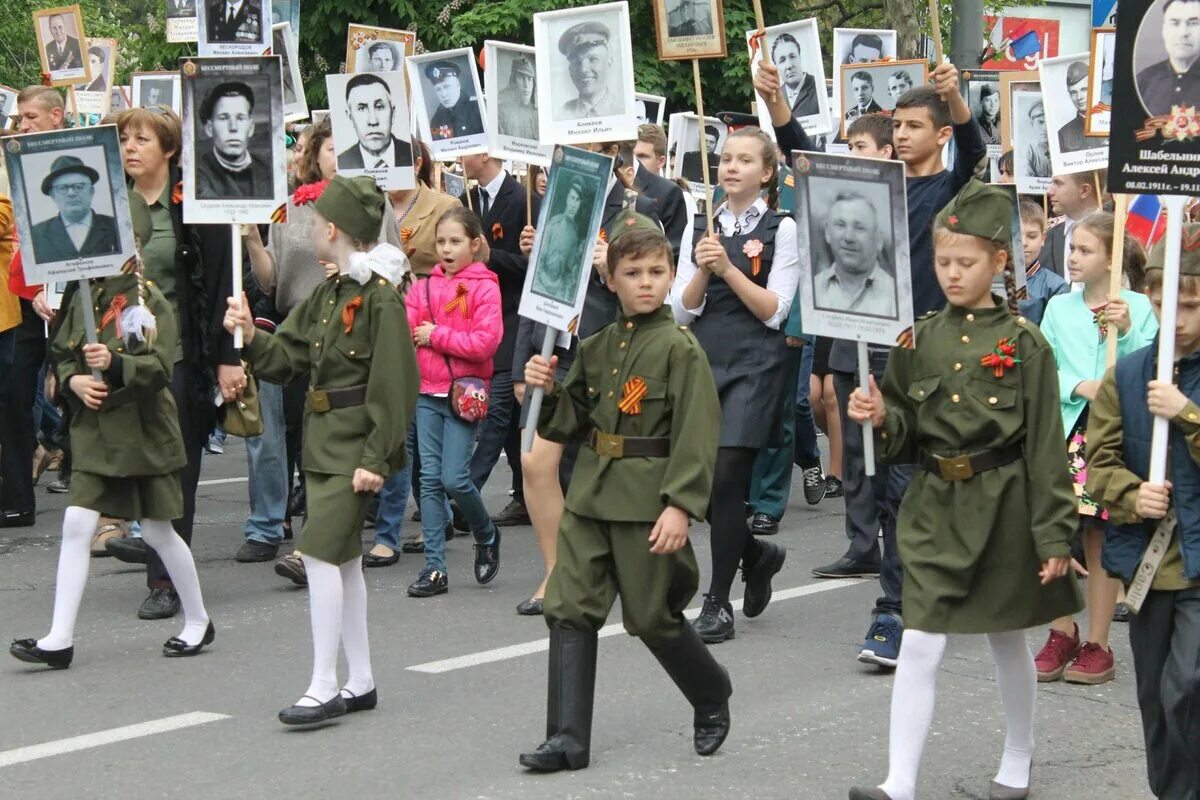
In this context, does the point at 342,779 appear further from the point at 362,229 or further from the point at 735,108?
the point at 735,108

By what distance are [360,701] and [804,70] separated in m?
8.74

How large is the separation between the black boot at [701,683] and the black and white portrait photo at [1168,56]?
6.76 feet

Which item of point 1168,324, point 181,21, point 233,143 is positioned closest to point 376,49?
point 181,21

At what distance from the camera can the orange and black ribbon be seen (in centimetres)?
575

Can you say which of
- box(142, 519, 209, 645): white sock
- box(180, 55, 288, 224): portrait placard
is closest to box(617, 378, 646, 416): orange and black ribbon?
box(180, 55, 288, 224): portrait placard

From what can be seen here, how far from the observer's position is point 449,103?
10.9 metres

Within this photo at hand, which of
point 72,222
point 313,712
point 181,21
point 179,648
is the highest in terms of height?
point 181,21

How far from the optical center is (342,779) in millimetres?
5637

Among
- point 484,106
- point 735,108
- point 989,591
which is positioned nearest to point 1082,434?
point 989,591

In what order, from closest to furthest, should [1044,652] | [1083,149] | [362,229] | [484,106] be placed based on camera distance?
[362,229] < [1044,652] < [1083,149] < [484,106]

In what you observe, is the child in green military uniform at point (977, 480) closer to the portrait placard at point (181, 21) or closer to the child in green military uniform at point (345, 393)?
the child in green military uniform at point (345, 393)

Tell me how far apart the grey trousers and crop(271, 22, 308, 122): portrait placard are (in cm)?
762

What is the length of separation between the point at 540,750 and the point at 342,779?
0.59 metres

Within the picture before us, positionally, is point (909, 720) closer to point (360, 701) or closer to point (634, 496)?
point (634, 496)
